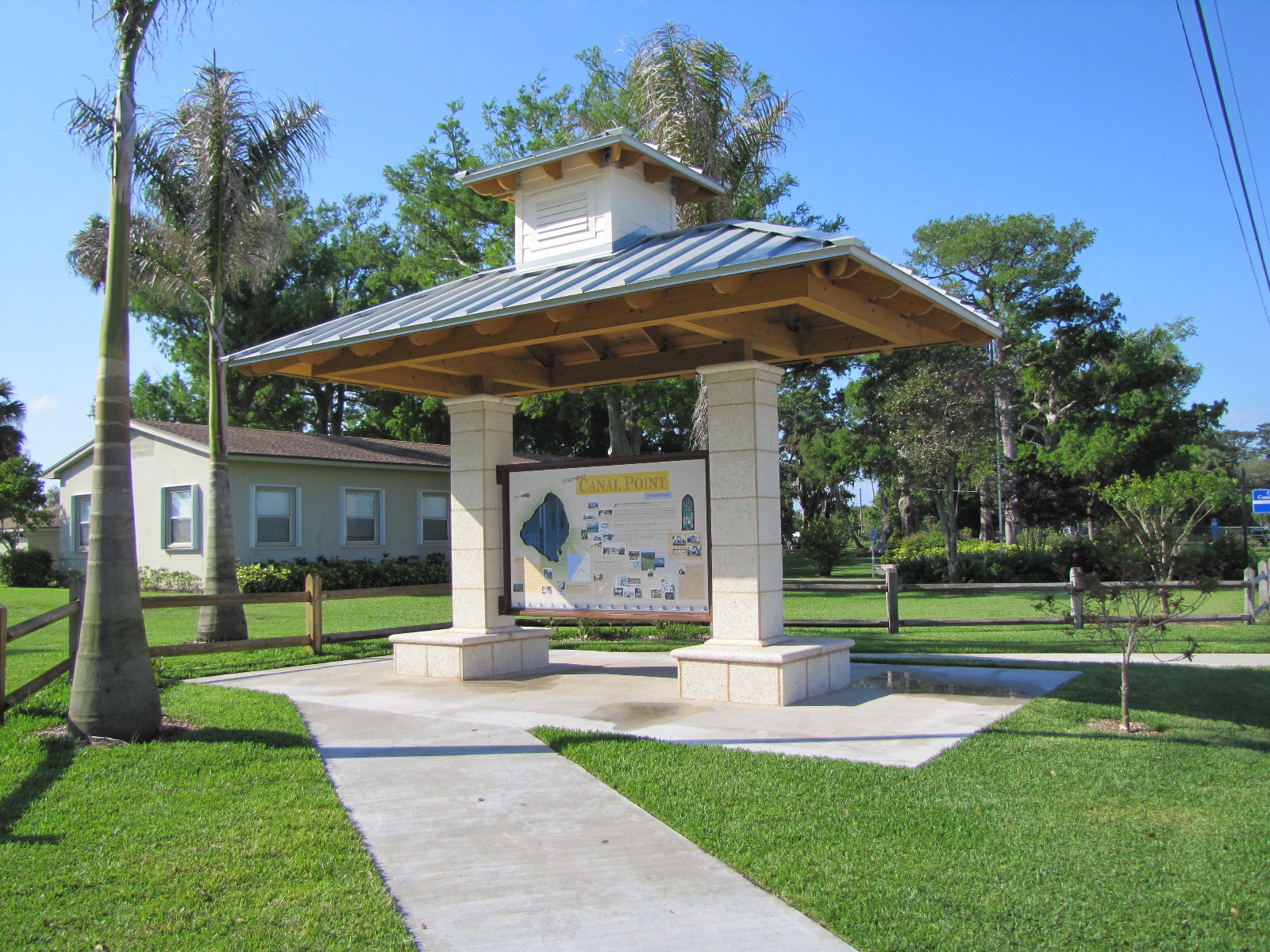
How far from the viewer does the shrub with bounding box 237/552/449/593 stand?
72.6 ft

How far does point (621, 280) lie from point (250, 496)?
61.2 feet

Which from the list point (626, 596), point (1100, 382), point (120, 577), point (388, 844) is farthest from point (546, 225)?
point (1100, 382)

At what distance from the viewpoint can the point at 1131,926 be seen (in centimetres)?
372

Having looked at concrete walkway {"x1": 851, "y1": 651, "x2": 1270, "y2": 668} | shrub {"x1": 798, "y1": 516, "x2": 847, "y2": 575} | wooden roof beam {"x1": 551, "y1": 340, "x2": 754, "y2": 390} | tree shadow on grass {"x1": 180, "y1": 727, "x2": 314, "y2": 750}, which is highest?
wooden roof beam {"x1": 551, "y1": 340, "x2": 754, "y2": 390}

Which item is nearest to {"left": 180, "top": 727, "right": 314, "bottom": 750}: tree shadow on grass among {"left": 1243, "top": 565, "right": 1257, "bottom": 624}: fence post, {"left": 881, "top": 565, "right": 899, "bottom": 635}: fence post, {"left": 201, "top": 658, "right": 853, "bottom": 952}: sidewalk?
{"left": 201, "top": 658, "right": 853, "bottom": 952}: sidewalk

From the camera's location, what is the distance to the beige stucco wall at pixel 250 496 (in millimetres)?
23453

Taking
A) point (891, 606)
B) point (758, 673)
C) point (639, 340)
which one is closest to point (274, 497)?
point (891, 606)

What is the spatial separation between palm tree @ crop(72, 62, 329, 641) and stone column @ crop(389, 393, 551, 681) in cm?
486

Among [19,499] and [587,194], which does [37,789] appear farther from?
[19,499]

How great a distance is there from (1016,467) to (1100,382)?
18.6 feet

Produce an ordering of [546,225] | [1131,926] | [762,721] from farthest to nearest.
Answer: [546,225] → [762,721] → [1131,926]

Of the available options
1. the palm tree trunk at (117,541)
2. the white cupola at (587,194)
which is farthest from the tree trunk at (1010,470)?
the palm tree trunk at (117,541)

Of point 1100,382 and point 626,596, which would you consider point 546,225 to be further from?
point 1100,382

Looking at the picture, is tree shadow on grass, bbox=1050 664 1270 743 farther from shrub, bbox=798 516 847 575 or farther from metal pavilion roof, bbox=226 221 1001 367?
shrub, bbox=798 516 847 575
